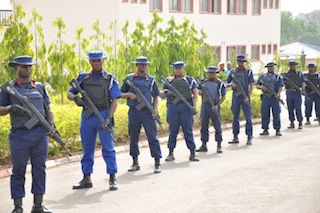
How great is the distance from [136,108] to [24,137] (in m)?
3.20

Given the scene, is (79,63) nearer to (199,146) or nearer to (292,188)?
(199,146)

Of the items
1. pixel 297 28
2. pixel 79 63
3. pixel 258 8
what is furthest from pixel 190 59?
pixel 297 28

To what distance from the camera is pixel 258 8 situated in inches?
1775

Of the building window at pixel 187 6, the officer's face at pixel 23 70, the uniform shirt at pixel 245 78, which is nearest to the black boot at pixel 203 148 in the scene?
the uniform shirt at pixel 245 78

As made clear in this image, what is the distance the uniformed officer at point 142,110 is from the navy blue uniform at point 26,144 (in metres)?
2.85

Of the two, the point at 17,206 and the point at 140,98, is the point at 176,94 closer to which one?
the point at 140,98

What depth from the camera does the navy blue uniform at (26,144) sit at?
26.0 feet

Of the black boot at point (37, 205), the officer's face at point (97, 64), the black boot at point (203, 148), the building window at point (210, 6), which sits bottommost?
the black boot at point (203, 148)

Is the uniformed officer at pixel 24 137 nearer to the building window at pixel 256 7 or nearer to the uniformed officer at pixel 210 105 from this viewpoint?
the uniformed officer at pixel 210 105

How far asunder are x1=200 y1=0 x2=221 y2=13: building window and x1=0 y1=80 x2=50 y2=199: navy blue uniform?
3151 centimetres

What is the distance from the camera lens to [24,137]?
311 inches

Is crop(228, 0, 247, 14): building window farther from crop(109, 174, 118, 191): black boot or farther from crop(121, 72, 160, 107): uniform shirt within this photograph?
crop(109, 174, 118, 191): black boot

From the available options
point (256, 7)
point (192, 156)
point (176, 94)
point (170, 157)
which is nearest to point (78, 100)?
point (176, 94)

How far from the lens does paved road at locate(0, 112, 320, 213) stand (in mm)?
8445
